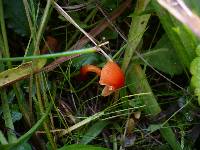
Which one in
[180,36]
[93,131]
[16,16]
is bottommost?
[93,131]

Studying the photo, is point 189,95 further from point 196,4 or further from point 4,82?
point 4,82

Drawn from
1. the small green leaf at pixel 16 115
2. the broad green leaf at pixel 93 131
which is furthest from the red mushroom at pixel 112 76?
the small green leaf at pixel 16 115

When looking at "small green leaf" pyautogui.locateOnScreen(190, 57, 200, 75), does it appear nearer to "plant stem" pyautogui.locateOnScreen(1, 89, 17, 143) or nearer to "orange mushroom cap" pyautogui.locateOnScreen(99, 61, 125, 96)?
"orange mushroom cap" pyautogui.locateOnScreen(99, 61, 125, 96)

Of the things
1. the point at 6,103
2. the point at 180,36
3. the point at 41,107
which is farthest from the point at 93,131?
the point at 180,36

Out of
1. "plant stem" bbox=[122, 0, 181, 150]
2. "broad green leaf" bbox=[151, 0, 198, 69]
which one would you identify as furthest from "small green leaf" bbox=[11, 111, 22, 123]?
"broad green leaf" bbox=[151, 0, 198, 69]

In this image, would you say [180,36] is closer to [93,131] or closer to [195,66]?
[195,66]
